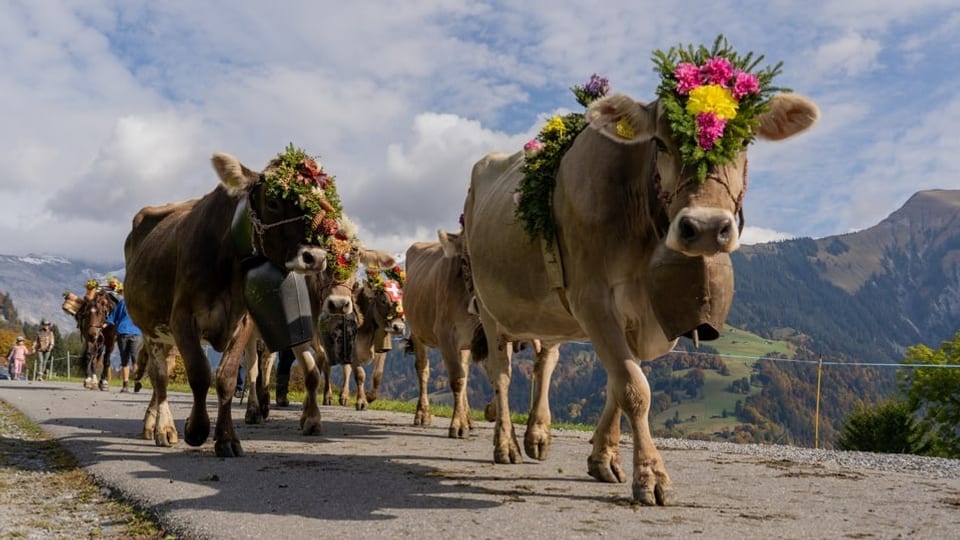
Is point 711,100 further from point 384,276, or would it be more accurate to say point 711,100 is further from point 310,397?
point 384,276

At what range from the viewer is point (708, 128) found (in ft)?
14.7

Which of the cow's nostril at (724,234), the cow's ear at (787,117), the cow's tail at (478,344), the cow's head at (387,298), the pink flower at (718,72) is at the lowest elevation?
the cow's tail at (478,344)

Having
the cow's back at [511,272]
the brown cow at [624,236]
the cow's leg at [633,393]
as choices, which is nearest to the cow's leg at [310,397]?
the cow's back at [511,272]

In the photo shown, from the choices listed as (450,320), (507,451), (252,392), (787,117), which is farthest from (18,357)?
(787,117)

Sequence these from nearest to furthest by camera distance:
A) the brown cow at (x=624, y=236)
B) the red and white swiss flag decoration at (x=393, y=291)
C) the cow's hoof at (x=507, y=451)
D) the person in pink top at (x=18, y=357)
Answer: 1. the brown cow at (x=624, y=236)
2. the cow's hoof at (x=507, y=451)
3. the red and white swiss flag decoration at (x=393, y=291)
4. the person in pink top at (x=18, y=357)

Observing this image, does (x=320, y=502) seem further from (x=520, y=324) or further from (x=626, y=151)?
(x=626, y=151)

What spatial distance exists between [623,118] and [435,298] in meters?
6.97

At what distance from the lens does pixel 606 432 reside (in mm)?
5984

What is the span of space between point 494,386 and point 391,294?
25.2 feet

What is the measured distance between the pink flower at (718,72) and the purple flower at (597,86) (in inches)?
76.7

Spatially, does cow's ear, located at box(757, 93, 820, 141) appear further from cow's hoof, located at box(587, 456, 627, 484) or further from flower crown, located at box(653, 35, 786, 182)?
cow's hoof, located at box(587, 456, 627, 484)

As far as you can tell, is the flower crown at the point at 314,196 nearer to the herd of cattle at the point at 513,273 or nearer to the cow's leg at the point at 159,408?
the herd of cattle at the point at 513,273

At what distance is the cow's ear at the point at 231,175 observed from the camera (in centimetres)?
765

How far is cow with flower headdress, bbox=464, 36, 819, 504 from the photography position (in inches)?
177
